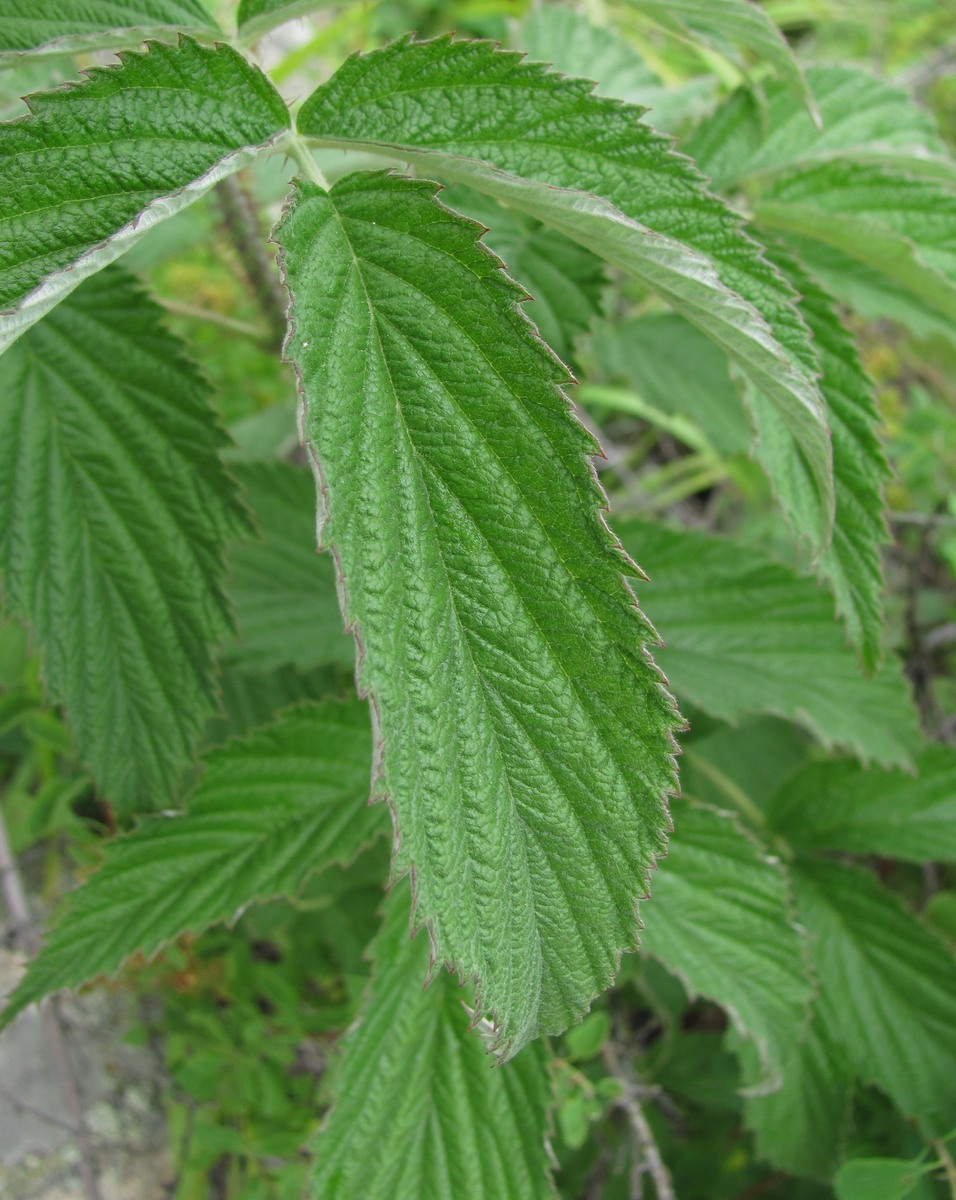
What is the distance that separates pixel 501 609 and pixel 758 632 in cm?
65

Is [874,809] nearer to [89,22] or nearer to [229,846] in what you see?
[229,846]

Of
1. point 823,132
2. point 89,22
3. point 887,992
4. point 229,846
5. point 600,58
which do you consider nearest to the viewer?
point 89,22

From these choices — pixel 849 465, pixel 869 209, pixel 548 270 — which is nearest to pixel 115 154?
pixel 548 270

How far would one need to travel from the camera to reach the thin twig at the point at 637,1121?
1.04 metres

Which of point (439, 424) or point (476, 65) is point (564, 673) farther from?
point (476, 65)

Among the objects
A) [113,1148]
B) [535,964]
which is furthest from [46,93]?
[113,1148]

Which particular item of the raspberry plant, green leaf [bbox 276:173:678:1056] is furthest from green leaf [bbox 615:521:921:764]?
green leaf [bbox 276:173:678:1056]

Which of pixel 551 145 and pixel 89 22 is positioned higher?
pixel 89 22

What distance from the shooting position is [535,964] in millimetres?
560

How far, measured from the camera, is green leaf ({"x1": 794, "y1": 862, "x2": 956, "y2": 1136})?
1.09 meters

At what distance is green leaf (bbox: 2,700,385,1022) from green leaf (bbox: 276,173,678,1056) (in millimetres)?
367

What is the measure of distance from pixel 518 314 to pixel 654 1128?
1219mm

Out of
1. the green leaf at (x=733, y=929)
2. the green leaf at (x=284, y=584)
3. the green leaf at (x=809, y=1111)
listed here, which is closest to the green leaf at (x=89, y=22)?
the green leaf at (x=284, y=584)

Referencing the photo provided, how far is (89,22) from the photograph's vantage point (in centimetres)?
69
